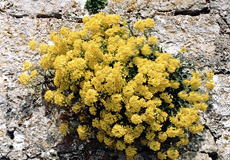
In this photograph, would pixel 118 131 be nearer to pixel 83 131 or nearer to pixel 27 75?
pixel 83 131

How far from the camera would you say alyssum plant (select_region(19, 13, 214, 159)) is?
13.5 ft

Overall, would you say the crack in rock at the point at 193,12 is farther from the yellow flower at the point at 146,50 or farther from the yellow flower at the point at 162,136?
the yellow flower at the point at 162,136

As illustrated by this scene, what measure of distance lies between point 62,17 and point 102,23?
1.64 m

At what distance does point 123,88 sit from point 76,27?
2376 millimetres

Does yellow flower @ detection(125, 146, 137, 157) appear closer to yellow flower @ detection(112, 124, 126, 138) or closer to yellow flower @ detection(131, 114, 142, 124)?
yellow flower @ detection(112, 124, 126, 138)

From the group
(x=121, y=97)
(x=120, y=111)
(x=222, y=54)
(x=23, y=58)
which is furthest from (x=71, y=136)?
(x=222, y=54)

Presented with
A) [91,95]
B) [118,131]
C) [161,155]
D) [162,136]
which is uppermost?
[91,95]

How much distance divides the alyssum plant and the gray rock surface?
45 cm

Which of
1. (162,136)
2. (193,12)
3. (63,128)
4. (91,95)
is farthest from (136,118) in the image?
(193,12)

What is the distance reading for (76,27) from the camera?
591cm

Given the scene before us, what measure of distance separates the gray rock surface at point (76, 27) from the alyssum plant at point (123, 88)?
448 mm

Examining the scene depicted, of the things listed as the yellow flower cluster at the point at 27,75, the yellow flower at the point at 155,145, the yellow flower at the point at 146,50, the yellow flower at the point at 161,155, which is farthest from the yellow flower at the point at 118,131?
the yellow flower cluster at the point at 27,75

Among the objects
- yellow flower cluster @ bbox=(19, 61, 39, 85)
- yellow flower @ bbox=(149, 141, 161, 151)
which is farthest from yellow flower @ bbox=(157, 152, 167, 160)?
yellow flower cluster @ bbox=(19, 61, 39, 85)

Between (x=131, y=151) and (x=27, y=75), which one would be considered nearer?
(x=131, y=151)
